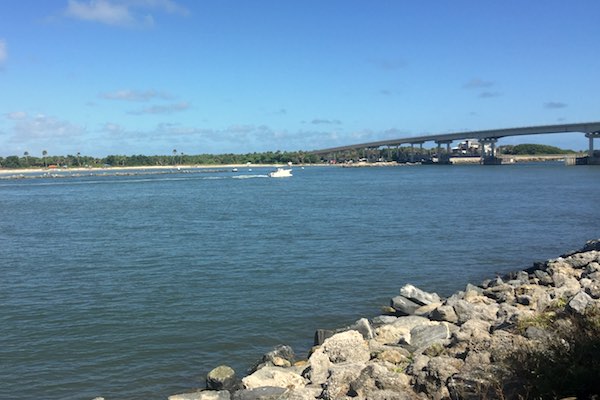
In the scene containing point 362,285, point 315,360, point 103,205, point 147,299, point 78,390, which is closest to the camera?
point 315,360

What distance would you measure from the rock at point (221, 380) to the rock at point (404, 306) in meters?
6.03

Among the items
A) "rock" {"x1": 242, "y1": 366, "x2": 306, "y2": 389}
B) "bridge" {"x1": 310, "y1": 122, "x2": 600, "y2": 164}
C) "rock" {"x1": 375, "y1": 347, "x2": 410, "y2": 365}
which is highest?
"bridge" {"x1": 310, "y1": 122, "x2": 600, "y2": 164}

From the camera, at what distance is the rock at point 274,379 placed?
9.76 m

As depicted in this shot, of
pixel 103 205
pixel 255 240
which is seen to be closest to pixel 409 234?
pixel 255 240

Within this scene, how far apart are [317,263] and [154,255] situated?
821 cm

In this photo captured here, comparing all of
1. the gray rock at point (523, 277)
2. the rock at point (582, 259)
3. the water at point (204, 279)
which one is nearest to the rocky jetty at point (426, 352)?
the gray rock at point (523, 277)

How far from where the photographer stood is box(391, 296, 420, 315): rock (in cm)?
1474

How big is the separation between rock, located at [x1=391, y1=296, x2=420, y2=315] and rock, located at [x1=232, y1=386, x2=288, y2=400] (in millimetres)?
6259

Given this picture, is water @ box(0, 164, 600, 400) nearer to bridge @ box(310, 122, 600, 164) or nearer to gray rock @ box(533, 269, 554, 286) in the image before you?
gray rock @ box(533, 269, 554, 286)

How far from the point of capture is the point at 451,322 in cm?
1284

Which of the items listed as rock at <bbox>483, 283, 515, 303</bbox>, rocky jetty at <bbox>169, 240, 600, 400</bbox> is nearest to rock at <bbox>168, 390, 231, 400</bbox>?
rocky jetty at <bbox>169, 240, 600, 400</bbox>

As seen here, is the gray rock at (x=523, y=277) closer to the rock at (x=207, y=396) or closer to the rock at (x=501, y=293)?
the rock at (x=501, y=293)

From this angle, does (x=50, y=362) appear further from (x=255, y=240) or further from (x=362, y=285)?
(x=255, y=240)

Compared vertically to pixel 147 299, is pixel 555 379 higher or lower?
higher
